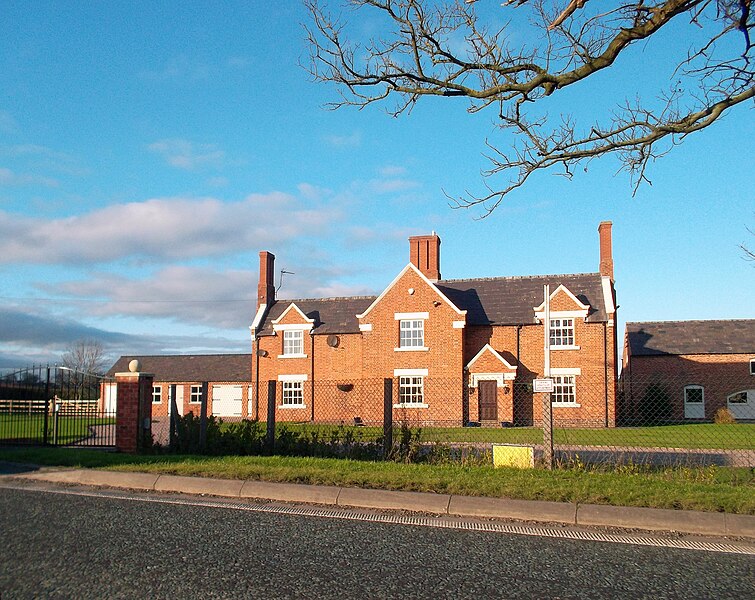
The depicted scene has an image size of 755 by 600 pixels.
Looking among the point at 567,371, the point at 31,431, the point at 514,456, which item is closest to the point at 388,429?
the point at 514,456

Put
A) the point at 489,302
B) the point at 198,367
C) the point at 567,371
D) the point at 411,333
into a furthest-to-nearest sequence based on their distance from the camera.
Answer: the point at 198,367
the point at 489,302
the point at 411,333
the point at 567,371

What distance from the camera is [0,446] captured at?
50.3 feet

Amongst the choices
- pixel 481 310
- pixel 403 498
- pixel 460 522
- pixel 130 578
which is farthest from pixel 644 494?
pixel 481 310

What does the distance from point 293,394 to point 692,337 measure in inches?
953

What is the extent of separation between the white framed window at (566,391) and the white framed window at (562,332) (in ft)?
5.21

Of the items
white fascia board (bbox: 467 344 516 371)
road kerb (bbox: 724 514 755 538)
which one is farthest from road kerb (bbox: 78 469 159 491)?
white fascia board (bbox: 467 344 516 371)

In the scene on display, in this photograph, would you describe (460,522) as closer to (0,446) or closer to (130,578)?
(130,578)

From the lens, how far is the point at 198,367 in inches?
1772

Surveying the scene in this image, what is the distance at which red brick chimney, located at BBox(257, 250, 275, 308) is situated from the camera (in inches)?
1606

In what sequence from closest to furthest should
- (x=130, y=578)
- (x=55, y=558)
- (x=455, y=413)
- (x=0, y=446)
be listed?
1. (x=130, y=578)
2. (x=55, y=558)
3. (x=0, y=446)
4. (x=455, y=413)

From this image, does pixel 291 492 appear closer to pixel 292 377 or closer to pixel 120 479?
pixel 120 479

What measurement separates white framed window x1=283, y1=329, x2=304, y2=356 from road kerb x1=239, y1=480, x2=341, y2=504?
27.8m

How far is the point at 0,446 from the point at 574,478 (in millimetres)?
12444

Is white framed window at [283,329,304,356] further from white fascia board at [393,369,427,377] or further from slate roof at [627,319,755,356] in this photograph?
slate roof at [627,319,755,356]
